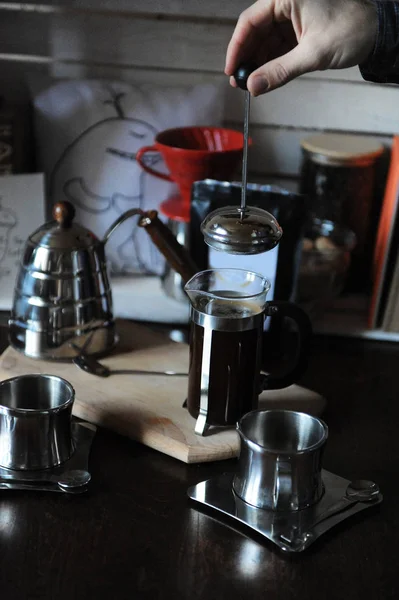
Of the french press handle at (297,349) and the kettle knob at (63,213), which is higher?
the kettle knob at (63,213)

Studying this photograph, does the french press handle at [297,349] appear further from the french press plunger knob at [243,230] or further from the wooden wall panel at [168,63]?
the wooden wall panel at [168,63]

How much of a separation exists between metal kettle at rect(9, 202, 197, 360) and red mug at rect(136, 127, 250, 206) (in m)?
0.16

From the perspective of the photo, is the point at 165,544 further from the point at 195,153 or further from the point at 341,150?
the point at 341,150

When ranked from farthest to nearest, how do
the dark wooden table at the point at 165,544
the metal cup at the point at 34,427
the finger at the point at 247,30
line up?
the finger at the point at 247,30 < the metal cup at the point at 34,427 < the dark wooden table at the point at 165,544

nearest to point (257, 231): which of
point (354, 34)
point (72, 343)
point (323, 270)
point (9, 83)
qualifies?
point (354, 34)

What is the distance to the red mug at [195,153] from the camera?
117cm

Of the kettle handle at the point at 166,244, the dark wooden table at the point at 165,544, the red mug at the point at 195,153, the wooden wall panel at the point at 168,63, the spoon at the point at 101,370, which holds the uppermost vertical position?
the wooden wall panel at the point at 168,63

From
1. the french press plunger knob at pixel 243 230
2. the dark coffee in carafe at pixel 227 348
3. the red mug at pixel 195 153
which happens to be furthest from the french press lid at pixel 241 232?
the red mug at pixel 195 153

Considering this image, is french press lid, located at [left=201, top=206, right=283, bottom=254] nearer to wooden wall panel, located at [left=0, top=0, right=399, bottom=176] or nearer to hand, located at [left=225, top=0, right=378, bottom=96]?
hand, located at [left=225, top=0, right=378, bottom=96]

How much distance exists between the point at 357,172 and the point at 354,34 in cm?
42

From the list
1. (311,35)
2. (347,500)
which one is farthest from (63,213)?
(347,500)

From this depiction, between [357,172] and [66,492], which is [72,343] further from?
[357,172]

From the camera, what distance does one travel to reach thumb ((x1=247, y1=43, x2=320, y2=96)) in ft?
2.69

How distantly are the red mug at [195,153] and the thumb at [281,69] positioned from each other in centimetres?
33
